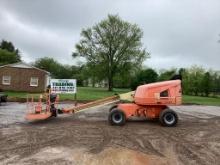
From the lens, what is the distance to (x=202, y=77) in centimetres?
6500

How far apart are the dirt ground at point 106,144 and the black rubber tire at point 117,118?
0.29m

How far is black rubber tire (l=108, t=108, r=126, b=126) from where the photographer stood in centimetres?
1412

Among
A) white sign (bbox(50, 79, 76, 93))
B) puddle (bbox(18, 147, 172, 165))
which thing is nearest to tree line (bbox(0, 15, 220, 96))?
white sign (bbox(50, 79, 76, 93))

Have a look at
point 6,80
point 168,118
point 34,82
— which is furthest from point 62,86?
point 6,80

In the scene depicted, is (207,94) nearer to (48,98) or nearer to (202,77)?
(202,77)

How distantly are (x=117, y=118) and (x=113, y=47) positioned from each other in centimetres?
4634

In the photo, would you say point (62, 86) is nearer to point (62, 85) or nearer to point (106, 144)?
point (62, 85)

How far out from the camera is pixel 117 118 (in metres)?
14.2

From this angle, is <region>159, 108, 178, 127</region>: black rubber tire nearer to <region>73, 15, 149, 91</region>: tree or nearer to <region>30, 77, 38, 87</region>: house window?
<region>30, 77, 38, 87</region>: house window

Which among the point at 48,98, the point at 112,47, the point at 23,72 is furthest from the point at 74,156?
the point at 112,47

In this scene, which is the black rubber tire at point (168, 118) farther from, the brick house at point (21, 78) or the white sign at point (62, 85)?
the brick house at point (21, 78)

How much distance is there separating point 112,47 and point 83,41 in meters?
5.85

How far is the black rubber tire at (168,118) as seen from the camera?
562 inches

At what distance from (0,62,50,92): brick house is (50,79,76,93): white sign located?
84.4 feet
